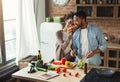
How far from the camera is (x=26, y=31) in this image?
15.7 ft

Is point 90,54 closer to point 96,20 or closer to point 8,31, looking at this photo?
point 8,31

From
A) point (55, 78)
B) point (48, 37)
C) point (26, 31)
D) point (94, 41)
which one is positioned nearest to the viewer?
point (55, 78)

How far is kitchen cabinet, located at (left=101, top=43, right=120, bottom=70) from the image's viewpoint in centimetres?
458

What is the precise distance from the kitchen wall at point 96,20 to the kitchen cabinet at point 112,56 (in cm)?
50

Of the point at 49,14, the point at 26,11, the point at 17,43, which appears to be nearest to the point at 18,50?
the point at 17,43

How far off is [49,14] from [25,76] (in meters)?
3.38

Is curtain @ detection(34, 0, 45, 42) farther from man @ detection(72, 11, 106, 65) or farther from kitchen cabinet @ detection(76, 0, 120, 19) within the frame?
man @ detection(72, 11, 106, 65)

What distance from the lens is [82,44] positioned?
128 inches

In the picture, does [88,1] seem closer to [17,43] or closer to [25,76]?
[17,43]

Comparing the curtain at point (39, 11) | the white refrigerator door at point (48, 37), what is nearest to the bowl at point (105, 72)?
the white refrigerator door at point (48, 37)

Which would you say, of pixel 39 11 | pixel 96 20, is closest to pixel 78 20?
pixel 96 20

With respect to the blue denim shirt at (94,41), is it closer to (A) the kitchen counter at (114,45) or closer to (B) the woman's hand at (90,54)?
(B) the woman's hand at (90,54)

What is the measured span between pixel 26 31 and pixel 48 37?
1.80 ft

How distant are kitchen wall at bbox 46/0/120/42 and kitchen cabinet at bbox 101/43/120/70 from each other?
1.65 feet
